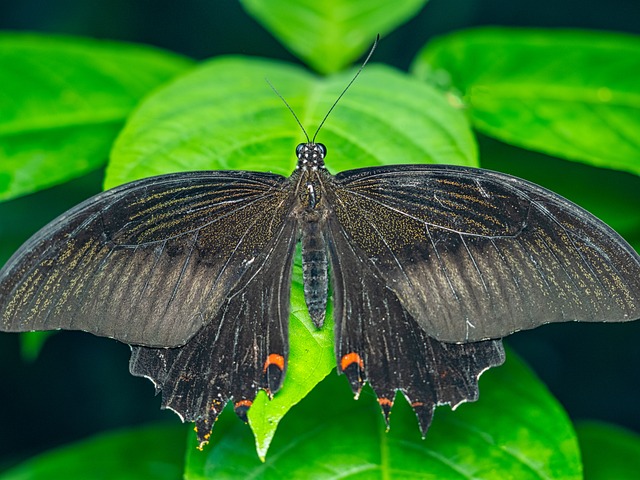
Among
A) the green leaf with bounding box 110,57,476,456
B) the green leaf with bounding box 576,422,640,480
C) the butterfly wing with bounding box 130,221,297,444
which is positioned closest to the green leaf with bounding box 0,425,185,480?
the butterfly wing with bounding box 130,221,297,444

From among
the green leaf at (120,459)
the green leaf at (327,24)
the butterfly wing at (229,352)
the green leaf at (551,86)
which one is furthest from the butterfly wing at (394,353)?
the green leaf at (327,24)

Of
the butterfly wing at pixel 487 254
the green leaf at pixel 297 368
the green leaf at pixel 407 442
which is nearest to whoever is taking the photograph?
the green leaf at pixel 297 368

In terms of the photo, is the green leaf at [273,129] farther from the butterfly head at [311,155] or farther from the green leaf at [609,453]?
the green leaf at [609,453]

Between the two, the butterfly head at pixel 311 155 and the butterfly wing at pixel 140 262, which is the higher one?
the butterfly head at pixel 311 155

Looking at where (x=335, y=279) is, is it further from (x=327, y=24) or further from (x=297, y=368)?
(x=327, y=24)

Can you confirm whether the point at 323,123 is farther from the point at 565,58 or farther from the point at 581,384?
the point at 581,384

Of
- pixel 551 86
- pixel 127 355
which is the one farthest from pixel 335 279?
pixel 127 355

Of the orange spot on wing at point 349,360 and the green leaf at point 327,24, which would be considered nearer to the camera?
the orange spot on wing at point 349,360

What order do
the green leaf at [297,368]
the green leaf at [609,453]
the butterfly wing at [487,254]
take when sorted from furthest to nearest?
1. the green leaf at [609,453]
2. the butterfly wing at [487,254]
3. the green leaf at [297,368]

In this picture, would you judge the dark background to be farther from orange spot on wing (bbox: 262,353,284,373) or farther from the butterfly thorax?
orange spot on wing (bbox: 262,353,284,373)
